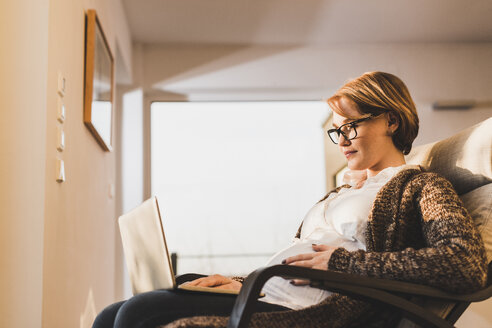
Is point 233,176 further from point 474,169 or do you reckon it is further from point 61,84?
point 474,169

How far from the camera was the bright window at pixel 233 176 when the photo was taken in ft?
14.7

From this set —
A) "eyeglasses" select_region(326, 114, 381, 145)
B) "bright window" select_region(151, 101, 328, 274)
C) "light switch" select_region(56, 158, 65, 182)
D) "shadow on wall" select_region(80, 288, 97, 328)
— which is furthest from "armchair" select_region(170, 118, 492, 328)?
"bright window" select_region(151, 101, 328, 274)

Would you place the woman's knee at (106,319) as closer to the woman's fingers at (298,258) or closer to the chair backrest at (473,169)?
the woman's fingers at (298,258)

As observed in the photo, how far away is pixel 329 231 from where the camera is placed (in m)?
1.44

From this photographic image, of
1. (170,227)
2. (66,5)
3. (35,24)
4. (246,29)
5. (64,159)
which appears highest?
(246,29)

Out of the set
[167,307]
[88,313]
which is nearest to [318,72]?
[88,313]

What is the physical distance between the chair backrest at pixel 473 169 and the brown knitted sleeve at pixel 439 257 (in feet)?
0.34

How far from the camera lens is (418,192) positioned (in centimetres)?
127

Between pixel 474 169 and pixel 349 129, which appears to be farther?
pixel 349 129

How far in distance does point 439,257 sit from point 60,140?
4.53 ft

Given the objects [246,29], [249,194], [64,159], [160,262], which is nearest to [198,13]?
[246,29]

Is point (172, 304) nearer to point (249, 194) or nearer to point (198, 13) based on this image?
point (198, 13)

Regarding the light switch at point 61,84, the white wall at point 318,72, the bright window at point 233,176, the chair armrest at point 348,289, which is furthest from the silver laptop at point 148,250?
the white wall at point 318,72

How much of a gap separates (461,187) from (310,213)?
42 cm
